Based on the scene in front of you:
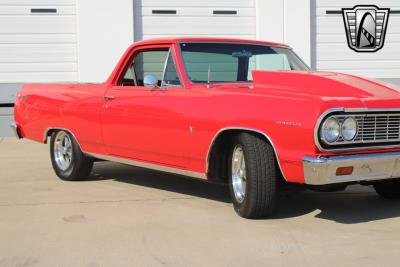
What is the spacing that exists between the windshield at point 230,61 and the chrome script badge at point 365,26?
26.4ft

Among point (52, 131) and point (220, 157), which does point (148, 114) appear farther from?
point (52, 131)

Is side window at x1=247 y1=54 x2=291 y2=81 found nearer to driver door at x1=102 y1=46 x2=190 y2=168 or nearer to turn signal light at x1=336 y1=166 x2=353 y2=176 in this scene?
driver door at x1=102 y1=46 x2=190 y2=168

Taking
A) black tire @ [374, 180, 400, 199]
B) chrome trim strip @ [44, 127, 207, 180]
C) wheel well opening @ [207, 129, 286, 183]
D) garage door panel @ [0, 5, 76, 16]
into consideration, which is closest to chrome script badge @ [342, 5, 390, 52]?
garage door panel @ [0, 5, 76, 16]

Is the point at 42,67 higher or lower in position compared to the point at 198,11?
lower

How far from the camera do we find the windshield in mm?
5691

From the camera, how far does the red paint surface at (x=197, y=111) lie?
4512mm

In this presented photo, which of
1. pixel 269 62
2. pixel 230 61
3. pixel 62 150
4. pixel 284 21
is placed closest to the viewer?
pixel 230 61

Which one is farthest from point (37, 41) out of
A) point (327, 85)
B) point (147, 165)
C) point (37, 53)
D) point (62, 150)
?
point (327, 85)

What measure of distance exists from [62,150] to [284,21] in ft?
24.2

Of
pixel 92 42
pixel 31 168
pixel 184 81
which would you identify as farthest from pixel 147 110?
pixel 92 42

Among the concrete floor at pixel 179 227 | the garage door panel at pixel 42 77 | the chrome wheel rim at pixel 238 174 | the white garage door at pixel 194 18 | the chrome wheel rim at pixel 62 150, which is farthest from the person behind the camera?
the white garage door at pixel 194 18

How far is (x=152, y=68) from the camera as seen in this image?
6.18 metres

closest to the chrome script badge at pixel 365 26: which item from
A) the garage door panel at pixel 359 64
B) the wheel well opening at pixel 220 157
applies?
the garage door panel at pixel 359 64

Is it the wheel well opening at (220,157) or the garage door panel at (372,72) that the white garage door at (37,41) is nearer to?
the garage door panel at (372,72)
